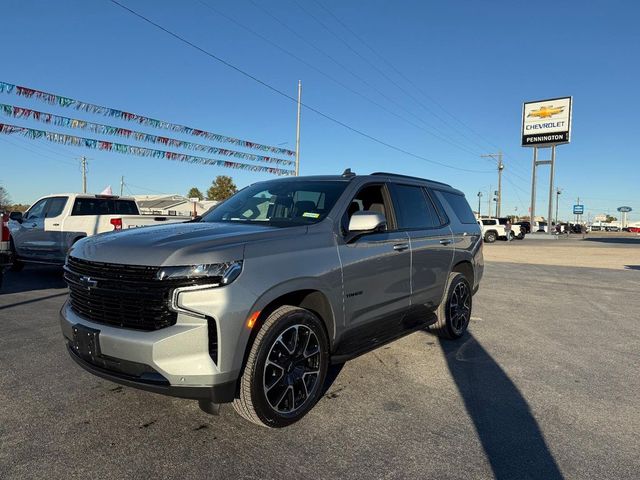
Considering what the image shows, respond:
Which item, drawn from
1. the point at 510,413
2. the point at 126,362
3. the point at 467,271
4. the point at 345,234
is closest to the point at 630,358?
the point at 467,271

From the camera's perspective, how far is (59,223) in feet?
32.8

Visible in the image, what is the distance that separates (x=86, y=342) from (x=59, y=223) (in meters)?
8.05

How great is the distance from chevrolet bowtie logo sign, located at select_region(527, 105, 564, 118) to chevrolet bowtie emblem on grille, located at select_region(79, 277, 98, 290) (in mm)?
52574

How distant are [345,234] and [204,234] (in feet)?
3.84

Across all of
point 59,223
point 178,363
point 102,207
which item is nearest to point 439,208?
point 178,363

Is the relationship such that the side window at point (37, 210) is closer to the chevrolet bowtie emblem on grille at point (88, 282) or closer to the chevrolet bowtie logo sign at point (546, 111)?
the chevrolet bowtie emblem on grille at point (88, 282)

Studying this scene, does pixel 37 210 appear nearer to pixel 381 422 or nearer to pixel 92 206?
pixel 92 206

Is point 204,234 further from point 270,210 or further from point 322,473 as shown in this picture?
point 322,473

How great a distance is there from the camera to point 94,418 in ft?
11.1

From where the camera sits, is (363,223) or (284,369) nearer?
(284,369)

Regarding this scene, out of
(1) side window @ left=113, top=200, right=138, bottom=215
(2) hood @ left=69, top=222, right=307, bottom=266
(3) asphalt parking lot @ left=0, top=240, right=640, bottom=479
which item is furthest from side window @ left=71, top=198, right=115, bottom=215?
(2) hood @ left=69, top=222, right=307, bottom=266

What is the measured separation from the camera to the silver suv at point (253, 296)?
2.82 m

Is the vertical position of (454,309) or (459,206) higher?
(459,206)

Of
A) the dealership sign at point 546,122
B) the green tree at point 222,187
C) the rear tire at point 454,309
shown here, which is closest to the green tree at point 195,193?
the green tree at point 222,187
